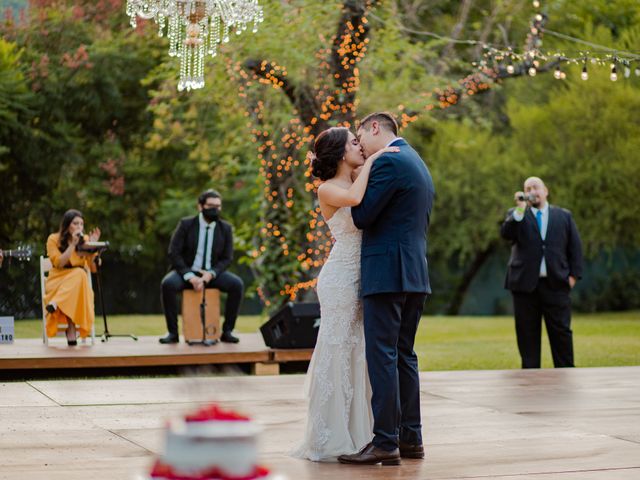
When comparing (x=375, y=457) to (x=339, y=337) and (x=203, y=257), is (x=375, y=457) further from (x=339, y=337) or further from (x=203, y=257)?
(x=203, y=257)

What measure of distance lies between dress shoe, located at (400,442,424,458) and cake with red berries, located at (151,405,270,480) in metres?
2.37

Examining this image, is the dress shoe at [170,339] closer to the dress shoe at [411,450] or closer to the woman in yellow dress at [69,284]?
the woman in yellow dress at [69,284]

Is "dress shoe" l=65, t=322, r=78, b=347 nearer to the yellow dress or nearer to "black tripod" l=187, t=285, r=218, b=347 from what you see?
the yellow dress

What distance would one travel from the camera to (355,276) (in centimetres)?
450

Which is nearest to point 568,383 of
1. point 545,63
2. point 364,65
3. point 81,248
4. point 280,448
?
point 280,448

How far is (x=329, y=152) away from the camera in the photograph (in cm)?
445

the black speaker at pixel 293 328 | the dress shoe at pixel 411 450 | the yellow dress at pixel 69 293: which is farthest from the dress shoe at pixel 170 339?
the dress shoe at pixel 411 450

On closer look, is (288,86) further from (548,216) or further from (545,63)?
(545,63)

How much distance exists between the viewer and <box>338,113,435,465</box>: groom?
14.0ft

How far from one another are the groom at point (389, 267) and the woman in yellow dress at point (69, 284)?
204 inches

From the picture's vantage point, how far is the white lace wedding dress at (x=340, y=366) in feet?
14.6

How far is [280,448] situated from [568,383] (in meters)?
2.93

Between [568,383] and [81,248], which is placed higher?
[81,248]

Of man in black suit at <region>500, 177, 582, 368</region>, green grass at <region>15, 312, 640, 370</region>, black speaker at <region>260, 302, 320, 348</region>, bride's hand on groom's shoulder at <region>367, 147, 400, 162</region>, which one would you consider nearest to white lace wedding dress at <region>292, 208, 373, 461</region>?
bride's hand on groom's shoulder at <region>367, 147, 400, 162</region>
